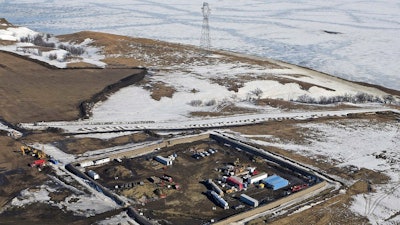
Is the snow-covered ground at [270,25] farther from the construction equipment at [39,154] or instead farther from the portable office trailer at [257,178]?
the construction equipment at [39,154]

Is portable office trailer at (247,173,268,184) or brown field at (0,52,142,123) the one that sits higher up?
brown field at (0,52,142,123)

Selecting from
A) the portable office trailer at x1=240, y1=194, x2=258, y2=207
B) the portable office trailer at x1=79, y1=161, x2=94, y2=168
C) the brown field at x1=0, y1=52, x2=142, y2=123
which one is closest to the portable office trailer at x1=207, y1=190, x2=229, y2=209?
the portable office trailer at x1=240, y1=194, x2=258, y2=207

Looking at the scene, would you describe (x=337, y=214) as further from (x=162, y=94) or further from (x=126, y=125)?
(x=162, y=94)

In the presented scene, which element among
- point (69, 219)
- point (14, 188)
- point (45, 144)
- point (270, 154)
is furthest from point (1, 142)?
point (270, 154)

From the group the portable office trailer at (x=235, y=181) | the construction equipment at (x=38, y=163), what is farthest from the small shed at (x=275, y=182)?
the construction equipment at (x=38, y=163)

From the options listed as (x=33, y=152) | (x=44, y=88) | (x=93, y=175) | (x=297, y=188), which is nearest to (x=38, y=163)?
(x=33, y=152)

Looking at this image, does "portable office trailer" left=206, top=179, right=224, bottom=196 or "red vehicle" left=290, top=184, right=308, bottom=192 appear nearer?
"portable office trailer" left=206, top=179, right=224, bottom=196

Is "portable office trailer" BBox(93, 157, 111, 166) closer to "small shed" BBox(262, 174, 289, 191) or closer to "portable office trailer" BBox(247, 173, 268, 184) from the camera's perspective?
"portable office trailer" BBox(247, 173, 268, 184)
